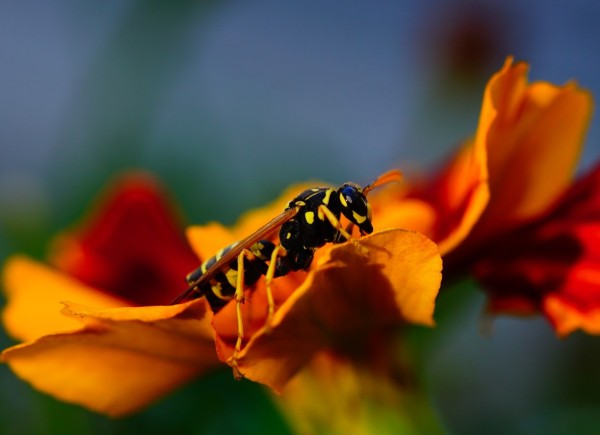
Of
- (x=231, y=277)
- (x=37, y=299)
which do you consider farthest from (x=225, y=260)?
(x=37, y=299)

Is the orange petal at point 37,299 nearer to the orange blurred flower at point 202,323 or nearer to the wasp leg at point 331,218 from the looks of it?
the orange blurred flower at point 202,323

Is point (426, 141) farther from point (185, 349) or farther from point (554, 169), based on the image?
point (185, 349)

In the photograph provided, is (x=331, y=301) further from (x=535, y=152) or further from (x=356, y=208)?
(x=535, y=152)

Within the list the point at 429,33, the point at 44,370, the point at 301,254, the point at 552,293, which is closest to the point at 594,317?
the point at 552,293

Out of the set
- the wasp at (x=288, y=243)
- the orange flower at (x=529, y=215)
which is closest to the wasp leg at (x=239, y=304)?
the wasp at (x=288, y=243)

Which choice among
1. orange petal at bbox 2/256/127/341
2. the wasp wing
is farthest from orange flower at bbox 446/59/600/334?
orange petal at bbox 2/256/127/341

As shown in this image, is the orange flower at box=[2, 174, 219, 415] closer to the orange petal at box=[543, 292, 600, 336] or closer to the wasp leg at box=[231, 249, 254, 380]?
the wasp leg at box=[231, 249, 254, 380]
